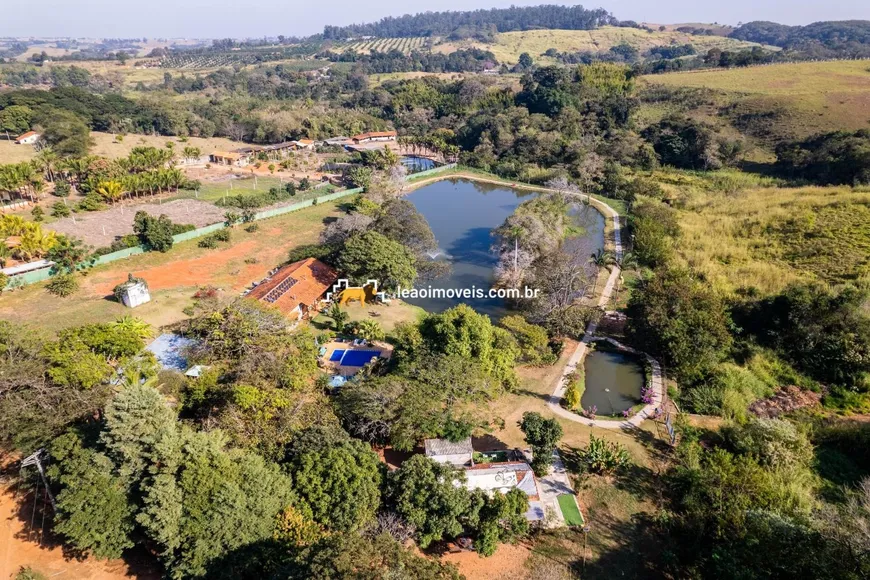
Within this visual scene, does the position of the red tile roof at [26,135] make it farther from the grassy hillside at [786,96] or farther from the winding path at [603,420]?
Result: the grassy hillside at [786,96]

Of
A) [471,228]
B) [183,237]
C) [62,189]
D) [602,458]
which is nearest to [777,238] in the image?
[471,228]

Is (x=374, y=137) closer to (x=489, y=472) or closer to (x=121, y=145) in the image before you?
(x=121, y=145)

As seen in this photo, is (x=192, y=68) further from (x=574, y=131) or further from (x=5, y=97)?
(x=574, y=131)

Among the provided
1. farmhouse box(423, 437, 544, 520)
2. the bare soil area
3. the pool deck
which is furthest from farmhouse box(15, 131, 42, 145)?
farmhouse box(423, 437, 544, 520)

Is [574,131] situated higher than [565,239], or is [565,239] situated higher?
[574,131]

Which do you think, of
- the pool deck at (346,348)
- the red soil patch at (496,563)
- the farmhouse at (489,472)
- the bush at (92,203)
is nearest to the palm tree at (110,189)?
the bush at (92,203)

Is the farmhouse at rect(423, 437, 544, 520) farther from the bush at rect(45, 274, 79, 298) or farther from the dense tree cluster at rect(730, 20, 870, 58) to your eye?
the dense tree cluster at rect(730, 20, 870, 58)

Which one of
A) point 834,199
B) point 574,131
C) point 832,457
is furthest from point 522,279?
point 574,131
